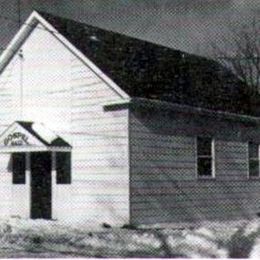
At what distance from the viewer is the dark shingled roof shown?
60.2 feet

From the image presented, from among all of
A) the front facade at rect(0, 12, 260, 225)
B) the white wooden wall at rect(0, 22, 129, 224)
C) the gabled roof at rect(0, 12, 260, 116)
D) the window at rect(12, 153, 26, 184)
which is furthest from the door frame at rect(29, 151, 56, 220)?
the gabled roof at rect(0, 12, 260, 116)

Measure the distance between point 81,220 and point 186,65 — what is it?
299 inches

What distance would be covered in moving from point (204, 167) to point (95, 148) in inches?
144

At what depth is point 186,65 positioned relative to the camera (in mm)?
23578

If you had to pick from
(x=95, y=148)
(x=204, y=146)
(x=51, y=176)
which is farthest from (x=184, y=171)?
(x=51, y=176)

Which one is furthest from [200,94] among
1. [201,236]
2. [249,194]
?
[201,236]

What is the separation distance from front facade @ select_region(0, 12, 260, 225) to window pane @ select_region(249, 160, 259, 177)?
1076 millimetres

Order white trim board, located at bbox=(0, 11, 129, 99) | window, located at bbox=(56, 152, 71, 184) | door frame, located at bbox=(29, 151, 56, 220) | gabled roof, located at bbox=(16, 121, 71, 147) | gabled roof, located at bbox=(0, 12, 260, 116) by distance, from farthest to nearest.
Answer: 1. door frame, located at bbox=(29, 151, 56, 220)
2. window, located at bbox=(56, 152, 71, 184)
3. gabled roof, located at bbox=(16, 121, 71, 147)
4. gabled roof, located at bbox=(0, 12, 260, 116)
5. white trim board, located at bbox=(0, 11, 129, 99)

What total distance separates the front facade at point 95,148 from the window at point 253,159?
1.07 meters

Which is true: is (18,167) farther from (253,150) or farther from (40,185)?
(253,150)

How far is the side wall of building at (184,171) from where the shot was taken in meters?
17.6

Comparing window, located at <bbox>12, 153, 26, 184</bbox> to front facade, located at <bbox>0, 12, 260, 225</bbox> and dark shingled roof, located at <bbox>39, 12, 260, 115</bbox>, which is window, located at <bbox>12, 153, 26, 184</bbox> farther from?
dark shingled roof, located at <bbox>39, 12, 260, 115</bbox>

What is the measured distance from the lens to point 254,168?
74.1 feet

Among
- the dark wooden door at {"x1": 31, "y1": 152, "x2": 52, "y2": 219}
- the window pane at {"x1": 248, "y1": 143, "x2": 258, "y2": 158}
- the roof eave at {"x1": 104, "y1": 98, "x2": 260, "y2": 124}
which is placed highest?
the roof eave at {"x1": 104, "y1": 98, "x2": 260, "y2": 124}
